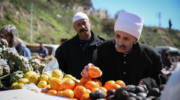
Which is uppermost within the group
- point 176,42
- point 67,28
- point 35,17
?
point 35,17

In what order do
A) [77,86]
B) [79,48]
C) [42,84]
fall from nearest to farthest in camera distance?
[77,86] → [42,84] → [79,48]

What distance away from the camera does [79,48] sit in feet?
12.8

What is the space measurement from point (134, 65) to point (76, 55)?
1649mm

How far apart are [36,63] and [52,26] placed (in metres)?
26.8

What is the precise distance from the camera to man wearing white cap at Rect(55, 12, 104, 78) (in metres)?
3.77

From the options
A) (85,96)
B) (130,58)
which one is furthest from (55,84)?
(130,58)

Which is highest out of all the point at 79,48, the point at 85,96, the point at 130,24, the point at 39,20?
the point at 130,24

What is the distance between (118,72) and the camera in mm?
2445

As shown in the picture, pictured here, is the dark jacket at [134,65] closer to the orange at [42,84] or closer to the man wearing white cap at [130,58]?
the man wearing white cap at [130,58]

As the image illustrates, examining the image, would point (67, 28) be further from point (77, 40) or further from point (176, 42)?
point (176, 42)

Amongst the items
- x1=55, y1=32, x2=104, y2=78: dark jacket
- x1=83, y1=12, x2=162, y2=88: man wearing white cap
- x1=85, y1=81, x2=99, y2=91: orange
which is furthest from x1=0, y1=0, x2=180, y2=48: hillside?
x1=85, y1=81, x2=99, y2=91: orange

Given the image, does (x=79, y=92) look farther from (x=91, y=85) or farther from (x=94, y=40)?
(x=94, y=40)

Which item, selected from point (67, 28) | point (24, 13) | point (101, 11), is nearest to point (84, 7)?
point (101, 11)

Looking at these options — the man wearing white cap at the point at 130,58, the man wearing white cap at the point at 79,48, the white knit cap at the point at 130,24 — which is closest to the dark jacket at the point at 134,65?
the man wearing white cap at the point at 130,58
